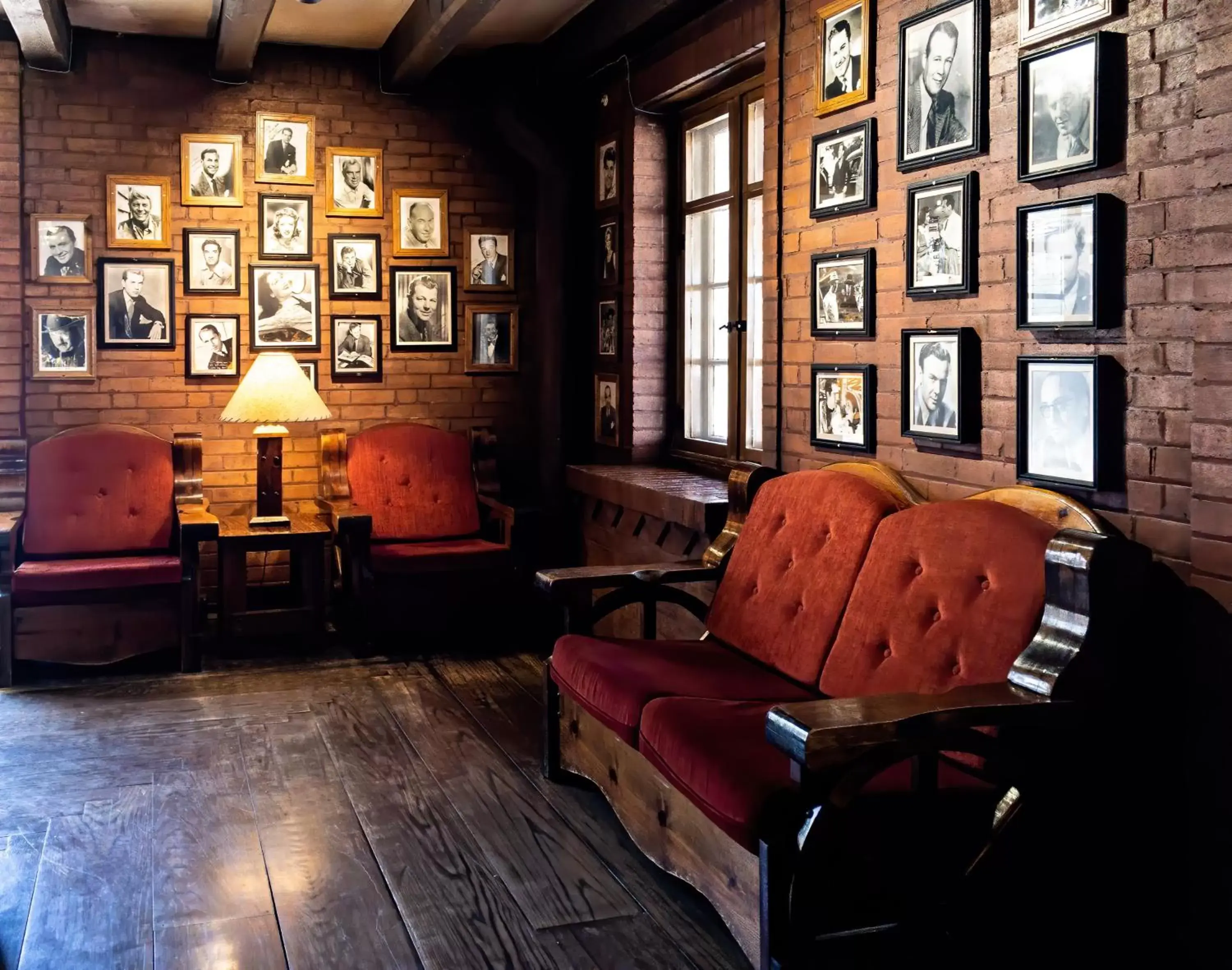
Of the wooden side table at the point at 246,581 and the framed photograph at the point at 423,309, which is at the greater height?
the framed photograph at the point at 423,309

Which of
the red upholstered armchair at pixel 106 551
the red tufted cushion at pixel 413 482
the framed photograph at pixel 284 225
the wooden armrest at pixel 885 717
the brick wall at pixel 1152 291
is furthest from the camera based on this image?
the framed photograph at pixel 284 225

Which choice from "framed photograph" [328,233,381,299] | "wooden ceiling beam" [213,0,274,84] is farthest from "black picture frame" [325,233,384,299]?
"wooden ceiling beam" [213,0,274,84]

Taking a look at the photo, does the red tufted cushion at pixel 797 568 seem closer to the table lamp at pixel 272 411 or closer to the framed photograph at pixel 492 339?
the table lamp at pixel 272 411

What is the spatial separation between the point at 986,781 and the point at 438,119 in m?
5.12

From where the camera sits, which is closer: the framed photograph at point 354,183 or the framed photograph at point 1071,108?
the framed photograph at point 1071,108

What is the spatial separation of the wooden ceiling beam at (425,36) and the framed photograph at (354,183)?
391mm

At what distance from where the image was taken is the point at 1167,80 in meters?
2.81

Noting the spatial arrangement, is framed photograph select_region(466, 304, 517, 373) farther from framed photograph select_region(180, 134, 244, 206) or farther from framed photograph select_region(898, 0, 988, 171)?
framed photograph select_region(898, 0, 988, 171)

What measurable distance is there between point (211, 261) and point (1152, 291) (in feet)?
16.2

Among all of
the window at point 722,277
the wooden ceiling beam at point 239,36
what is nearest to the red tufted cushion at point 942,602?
the window at point 722,277

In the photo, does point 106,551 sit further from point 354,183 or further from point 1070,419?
point 1070,419

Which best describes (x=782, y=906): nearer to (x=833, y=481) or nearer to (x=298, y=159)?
(x=833, y=481)

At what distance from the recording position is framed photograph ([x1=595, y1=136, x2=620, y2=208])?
6.21 m

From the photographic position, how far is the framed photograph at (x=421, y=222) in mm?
6785
